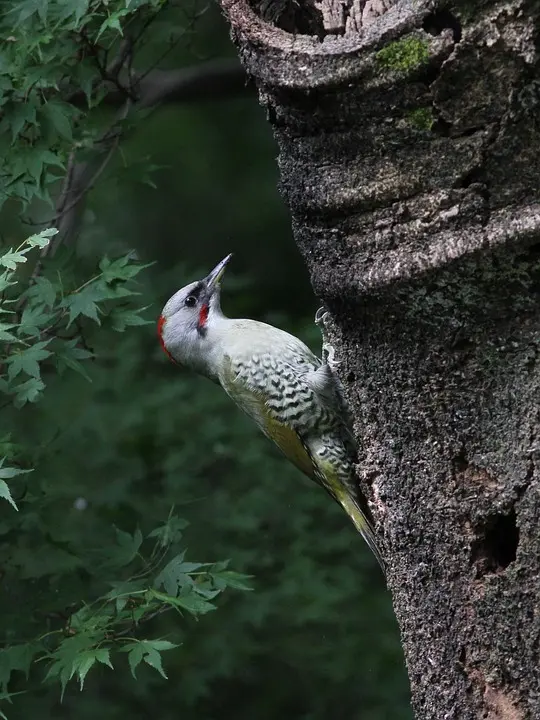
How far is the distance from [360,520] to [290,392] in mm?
619

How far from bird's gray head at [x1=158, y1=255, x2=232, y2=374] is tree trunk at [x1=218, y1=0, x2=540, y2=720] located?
1.95 metres

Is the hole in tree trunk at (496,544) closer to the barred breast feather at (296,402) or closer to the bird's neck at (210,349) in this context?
the barred breast feather at (296,402)

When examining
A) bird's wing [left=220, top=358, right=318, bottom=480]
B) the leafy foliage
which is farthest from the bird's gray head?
the leafy foliage

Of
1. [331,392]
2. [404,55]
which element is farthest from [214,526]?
[404,55]

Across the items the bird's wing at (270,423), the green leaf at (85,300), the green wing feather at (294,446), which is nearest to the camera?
the green leaf at (85,300)

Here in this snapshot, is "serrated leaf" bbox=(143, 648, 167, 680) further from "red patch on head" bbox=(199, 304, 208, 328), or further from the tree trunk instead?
"red patch on head" bbox=(199, 304, 208, 328)

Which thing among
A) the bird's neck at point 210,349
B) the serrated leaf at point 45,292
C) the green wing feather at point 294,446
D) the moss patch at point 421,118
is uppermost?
the moss patch at point 421,118

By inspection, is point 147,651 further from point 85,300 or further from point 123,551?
point 85,300

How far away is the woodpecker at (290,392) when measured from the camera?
4.03 metres

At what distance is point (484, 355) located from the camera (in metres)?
2.36

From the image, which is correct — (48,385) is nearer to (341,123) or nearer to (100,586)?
(100,586)

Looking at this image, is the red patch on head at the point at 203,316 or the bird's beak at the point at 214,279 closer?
the red patch on head at the point at 203,316

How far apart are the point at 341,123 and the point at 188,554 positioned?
2.93 m

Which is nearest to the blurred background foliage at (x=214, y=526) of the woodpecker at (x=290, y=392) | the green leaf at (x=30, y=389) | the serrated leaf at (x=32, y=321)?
the woodpecker at (x=290, y=392)
